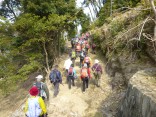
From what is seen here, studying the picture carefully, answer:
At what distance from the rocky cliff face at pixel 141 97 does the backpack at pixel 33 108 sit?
266cm

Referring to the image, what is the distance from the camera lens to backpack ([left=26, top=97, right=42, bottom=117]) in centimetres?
526

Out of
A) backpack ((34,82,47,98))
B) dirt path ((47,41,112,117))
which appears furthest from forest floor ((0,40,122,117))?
backpack ((34,82,47,98))

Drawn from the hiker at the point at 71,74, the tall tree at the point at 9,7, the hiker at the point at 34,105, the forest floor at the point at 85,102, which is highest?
the tall tree at the point at 9,7

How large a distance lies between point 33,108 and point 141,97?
288cm

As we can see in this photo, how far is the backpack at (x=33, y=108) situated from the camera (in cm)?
526

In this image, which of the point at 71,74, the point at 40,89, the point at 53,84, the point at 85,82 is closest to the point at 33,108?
the point at 40,89

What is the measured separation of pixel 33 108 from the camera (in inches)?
209

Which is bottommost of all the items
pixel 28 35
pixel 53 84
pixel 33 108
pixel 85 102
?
pixel 85 102

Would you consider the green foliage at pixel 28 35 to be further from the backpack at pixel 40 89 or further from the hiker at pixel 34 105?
the hiker at pixel 34 105

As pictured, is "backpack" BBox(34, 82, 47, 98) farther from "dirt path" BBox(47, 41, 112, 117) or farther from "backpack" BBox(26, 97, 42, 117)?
"dirt path" BBox(47, 41, 112, 117)

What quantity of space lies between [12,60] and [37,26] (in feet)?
12.2

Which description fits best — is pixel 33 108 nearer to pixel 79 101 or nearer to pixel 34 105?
pixel 34 105

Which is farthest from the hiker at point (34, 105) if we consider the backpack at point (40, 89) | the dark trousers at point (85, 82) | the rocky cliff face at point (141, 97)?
the dark trousers at point (85, 82)

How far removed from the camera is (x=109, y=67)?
12820mm
